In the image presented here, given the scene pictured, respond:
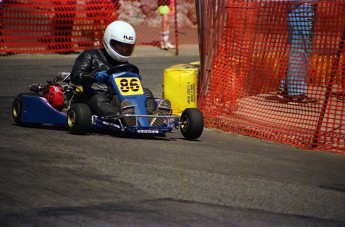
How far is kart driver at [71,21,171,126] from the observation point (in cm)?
979

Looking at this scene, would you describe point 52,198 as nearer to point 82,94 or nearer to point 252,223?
point 252,223

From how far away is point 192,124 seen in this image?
9.60 m

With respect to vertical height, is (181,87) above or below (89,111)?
below

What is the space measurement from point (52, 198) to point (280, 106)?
196 inches

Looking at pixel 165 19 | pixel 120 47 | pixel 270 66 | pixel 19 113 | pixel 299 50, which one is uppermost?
pixel 120 47

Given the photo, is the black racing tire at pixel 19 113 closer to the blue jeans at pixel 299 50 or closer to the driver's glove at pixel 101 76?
the driver's glove at pixel 101 76

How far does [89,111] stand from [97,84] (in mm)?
636

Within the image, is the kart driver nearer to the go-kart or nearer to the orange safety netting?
the go-kart

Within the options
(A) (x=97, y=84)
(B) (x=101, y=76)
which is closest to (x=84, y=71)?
(A) (x=97, y=84)

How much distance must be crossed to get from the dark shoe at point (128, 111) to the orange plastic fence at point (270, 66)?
173 centimetres

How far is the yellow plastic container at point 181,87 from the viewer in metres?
11.6

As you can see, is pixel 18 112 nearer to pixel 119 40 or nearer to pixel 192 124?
pixel 119 40

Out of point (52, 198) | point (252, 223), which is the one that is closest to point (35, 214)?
point (52, 198)

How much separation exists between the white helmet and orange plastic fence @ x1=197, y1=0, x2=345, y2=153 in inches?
55.7
